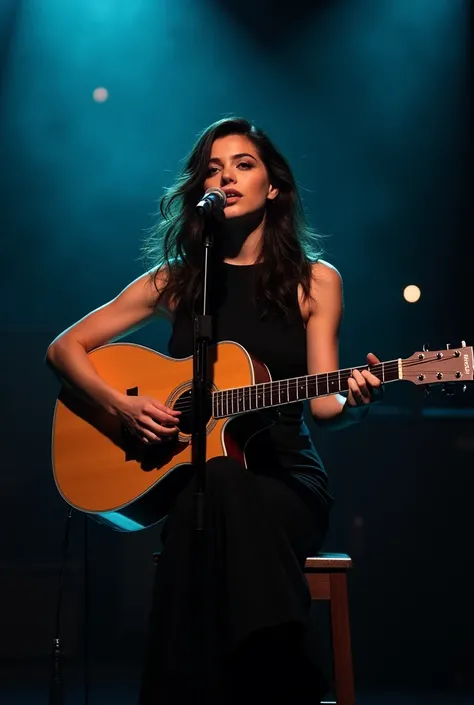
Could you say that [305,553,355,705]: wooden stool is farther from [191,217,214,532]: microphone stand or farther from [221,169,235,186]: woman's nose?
[221,169,235,186]: woman's nose

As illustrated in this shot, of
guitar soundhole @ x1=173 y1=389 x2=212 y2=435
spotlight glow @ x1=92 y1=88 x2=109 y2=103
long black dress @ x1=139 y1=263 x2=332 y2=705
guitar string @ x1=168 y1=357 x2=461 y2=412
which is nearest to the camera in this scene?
long black dress @ x1=139 y1=263 x2=332 y2=705

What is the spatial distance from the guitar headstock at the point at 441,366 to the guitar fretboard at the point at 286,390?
35 millimetres

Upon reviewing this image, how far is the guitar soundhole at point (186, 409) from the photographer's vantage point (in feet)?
6.22

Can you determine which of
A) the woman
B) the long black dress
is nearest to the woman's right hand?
the woman

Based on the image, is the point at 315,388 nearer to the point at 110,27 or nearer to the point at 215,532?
the point at 215,532

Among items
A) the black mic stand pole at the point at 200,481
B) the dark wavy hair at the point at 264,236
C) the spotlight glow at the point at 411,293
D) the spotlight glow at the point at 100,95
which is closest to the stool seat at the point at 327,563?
the black mic stand pole at the point at 200,481

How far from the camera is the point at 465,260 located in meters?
3.19

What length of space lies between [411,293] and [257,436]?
4.63 feet

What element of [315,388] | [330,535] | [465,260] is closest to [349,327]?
[465,260]

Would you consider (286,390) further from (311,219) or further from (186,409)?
(311,219)

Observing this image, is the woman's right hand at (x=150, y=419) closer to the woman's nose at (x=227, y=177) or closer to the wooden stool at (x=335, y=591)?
the wooden stool at (x=335, y=591)

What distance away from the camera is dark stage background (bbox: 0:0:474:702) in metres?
3.10

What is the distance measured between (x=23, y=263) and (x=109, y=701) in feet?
5.75

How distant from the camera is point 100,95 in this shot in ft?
11.4
